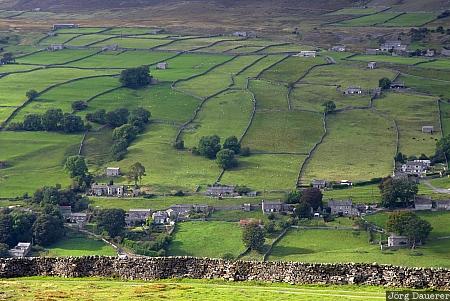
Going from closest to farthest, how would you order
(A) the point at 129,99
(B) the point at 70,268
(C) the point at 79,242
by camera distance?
(B) the point at 70,268 → (C) the point at 79,242 → (A) the point at 129,99

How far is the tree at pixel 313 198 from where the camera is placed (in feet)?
260

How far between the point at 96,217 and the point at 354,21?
118984mm

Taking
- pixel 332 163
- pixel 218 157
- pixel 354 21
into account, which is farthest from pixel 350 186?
pixel 354 21

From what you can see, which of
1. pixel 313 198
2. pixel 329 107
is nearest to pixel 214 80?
pixel 329 107

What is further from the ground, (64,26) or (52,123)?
(64,26)

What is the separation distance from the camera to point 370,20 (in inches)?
7377

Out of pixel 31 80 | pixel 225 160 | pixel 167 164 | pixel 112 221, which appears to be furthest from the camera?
pixel 31 80

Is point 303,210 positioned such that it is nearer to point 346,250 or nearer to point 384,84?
point 346,250

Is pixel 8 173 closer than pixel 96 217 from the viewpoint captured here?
No

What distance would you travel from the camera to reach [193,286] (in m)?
28.3

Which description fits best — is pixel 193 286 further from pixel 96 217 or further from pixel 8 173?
pixel 8 173

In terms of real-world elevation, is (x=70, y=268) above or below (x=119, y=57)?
above

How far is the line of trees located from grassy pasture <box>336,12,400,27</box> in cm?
8871

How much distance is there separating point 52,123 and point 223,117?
1866 centimetres
